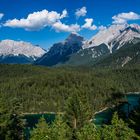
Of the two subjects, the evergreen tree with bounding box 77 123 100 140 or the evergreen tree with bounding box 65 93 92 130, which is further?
the evergreen tree with bounding box 65 93 92 130

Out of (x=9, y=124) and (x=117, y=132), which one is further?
(x=9, y=124)

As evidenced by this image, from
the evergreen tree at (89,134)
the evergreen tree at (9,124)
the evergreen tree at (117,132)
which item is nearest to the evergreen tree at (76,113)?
the evergreen tree at (9,124)

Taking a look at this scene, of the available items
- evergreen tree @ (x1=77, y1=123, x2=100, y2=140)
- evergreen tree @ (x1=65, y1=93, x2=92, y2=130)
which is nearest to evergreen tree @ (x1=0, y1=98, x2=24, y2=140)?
evergreen tree @ (x1=65, y1=93, x2=92, y2=130)

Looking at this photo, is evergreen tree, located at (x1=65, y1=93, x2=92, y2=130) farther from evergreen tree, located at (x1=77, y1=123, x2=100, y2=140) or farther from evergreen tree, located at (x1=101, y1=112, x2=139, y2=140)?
evergreen tree, located at (x1=77, y1=123, x2=100, y2=140)

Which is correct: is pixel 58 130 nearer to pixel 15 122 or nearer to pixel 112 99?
pixel 15 122

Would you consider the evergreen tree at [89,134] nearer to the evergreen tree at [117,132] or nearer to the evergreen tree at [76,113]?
the evergreen tree at [117,132]

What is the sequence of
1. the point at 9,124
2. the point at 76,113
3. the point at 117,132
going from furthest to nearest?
the point at 76,113
the point at 9,124
the point at 117,132

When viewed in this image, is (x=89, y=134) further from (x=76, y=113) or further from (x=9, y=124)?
(x=9, y=124)

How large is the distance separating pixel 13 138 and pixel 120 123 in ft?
99.0

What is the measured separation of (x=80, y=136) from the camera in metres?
58.9

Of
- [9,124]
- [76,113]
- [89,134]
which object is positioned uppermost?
[76,113]

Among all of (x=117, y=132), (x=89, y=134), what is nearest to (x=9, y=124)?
(x=89, y=134)

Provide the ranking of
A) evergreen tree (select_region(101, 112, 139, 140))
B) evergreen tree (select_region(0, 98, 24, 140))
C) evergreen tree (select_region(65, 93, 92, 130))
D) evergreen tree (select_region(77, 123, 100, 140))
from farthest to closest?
evergreen tree (select_region(65, 93, 92, 130)) < evergreen tree (select_region(0, 98, 24, 140)) < evergreen tree (select_region(77, 123, 100, 140)) < evergreen tree (select_region(101, 112, 139, 140))

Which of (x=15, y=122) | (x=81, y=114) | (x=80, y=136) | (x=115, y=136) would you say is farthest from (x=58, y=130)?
(x=15, y=122)
